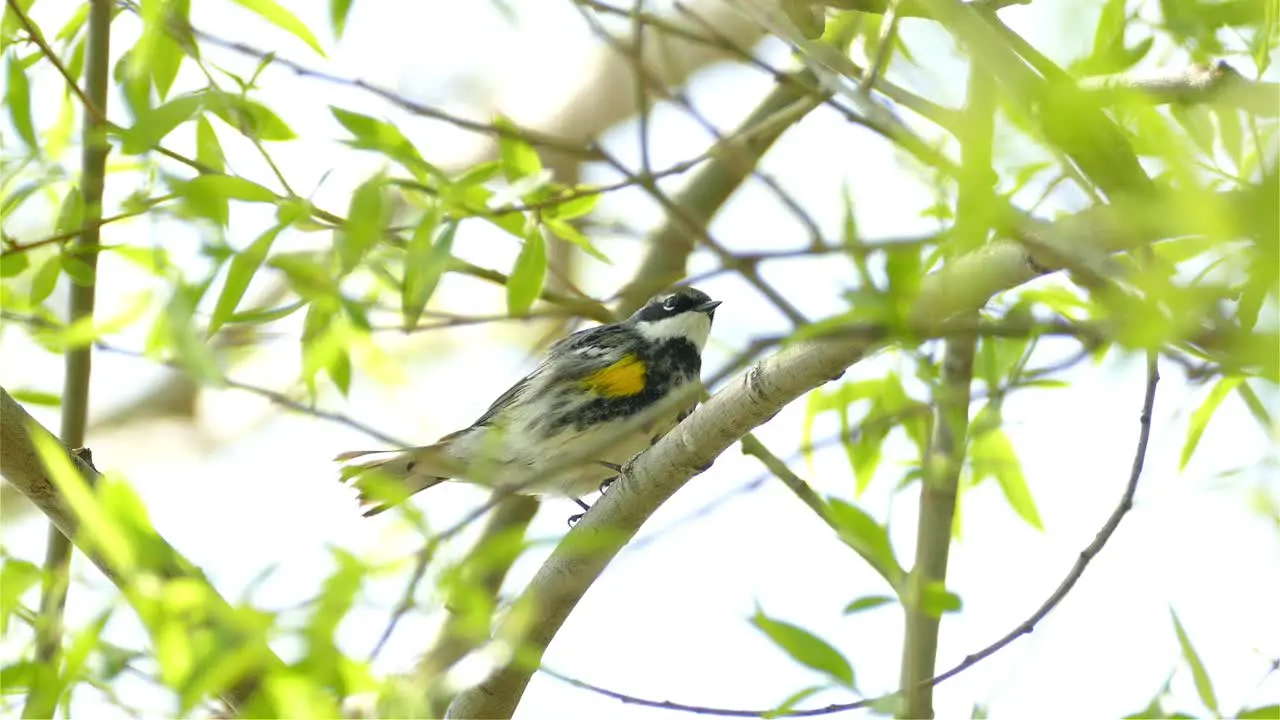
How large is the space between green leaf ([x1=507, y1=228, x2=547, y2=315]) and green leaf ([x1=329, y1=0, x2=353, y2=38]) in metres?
0.62

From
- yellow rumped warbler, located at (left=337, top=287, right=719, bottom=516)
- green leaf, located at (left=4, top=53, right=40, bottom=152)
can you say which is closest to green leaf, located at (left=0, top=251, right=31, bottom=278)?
green leaf, located at (left=4, top=53, right=40, bottom=152)

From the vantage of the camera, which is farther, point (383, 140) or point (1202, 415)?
point (1202, 415)

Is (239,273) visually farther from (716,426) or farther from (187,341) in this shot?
(716,426)

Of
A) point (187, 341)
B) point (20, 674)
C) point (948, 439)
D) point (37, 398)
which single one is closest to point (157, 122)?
point (187, 341)

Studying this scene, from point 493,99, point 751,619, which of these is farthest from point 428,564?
point 493,99

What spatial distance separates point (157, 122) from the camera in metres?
2.74

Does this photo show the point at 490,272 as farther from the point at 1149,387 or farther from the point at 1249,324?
the point at 1249,324

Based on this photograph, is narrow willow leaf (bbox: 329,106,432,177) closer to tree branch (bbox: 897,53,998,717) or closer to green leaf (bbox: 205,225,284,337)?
green leaf (bbox: 205,225,284,337)

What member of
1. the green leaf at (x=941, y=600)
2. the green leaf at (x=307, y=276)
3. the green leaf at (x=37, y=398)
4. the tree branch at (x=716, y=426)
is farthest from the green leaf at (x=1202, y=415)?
the green leaf at (x=37, y=398)

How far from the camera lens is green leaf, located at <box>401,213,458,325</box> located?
2473mm

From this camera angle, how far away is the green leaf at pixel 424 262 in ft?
8.11

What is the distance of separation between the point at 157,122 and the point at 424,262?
68 cm

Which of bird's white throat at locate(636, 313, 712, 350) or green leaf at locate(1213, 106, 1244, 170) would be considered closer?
green leaf at locate(1213, 106, 1244, 170)

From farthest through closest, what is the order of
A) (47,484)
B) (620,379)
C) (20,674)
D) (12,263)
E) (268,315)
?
(620,379), (12,263), (47,484), (268,315), (20,674)
